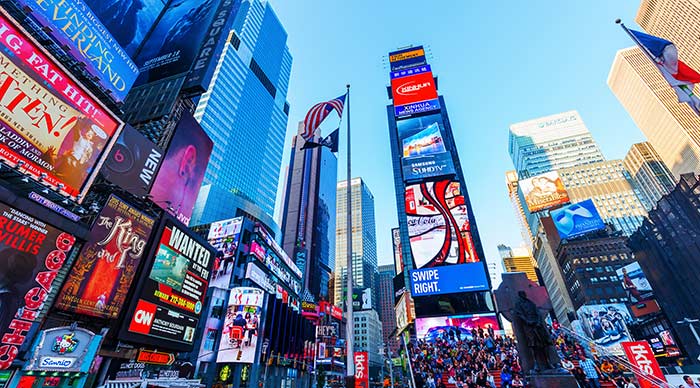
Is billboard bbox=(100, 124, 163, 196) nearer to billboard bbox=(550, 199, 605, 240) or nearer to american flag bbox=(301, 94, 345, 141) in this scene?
american flag bbox=(301, 94, 345, 141)

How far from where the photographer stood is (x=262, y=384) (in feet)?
128

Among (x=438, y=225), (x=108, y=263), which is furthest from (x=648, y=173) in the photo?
(x=108, y=263)

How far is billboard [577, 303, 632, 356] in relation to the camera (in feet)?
178

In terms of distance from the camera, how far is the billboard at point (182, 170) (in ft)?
86.0

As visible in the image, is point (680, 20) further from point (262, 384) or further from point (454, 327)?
point (262, 384)

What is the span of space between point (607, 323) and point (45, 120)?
3081 inches

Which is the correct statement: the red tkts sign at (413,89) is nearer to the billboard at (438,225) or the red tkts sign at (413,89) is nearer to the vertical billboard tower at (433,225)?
the vertical billboard tower at (433,225)

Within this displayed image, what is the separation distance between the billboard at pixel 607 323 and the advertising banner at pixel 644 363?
179 feet

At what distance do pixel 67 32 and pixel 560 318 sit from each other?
141282 millimetres

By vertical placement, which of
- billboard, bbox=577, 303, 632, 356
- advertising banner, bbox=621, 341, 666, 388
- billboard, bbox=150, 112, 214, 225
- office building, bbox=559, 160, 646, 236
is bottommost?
advertising banner, bbox=621, 341, 666, 388

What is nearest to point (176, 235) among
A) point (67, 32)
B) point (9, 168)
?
point (9, 168)

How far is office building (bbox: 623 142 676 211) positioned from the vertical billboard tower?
116852mm

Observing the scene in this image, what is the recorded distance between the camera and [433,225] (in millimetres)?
42125

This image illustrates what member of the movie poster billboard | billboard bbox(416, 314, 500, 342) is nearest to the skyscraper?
billboard bbox(416, 314, 500, 342)
